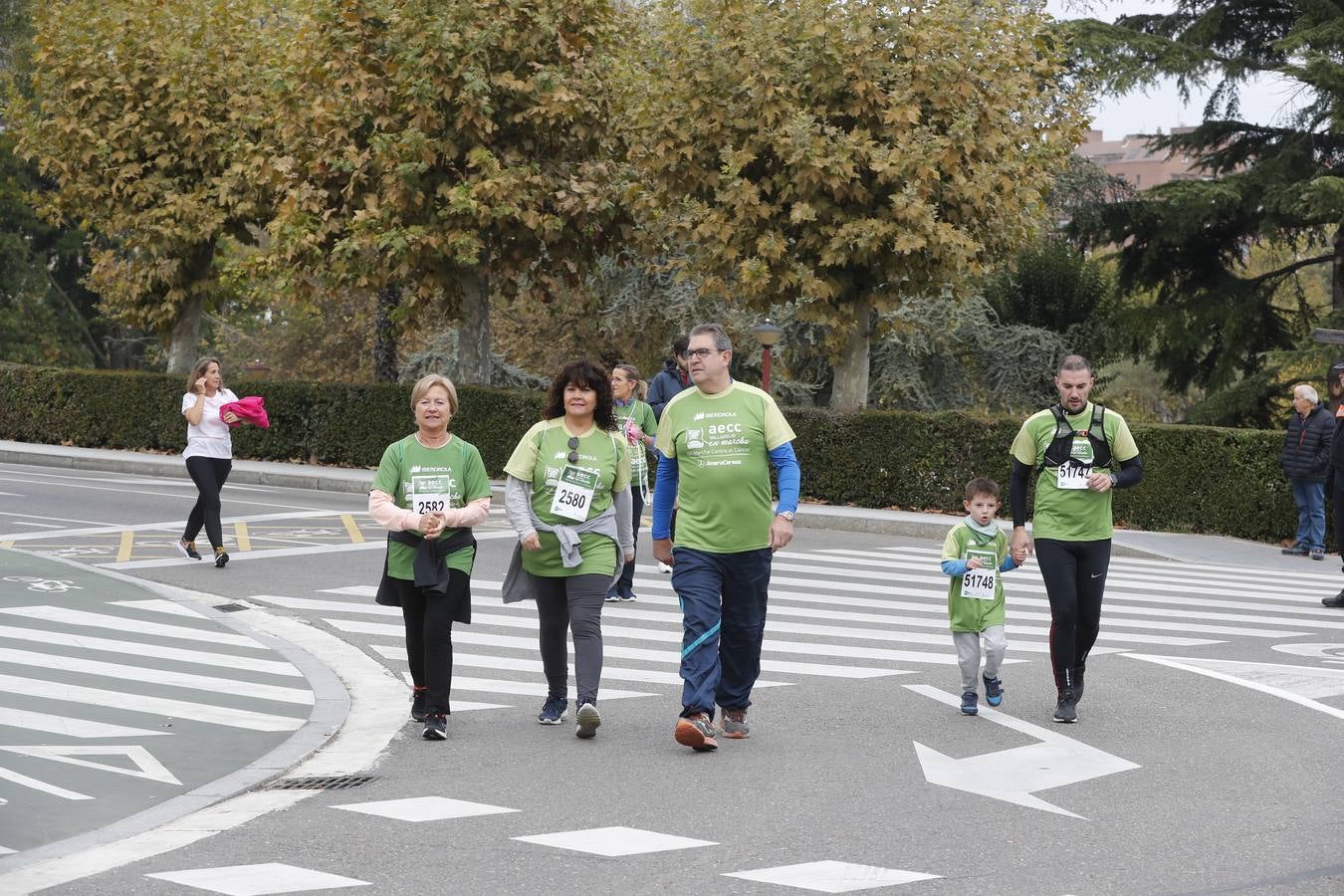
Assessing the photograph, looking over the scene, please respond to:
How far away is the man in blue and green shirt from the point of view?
8.00 meters

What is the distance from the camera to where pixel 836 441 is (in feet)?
76.9

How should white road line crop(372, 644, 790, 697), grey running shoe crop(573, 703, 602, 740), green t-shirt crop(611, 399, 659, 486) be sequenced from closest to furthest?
grey running shoe crop(573, 703, 602, 740)
white road line crop(372, 644, 790, 697)
green t-shirt crop(611, 399, 659, 486)

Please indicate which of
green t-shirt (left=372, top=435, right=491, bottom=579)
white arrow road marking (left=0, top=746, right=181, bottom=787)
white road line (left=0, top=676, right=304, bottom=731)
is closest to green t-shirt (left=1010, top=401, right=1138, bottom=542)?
green t-shirt (left=372, top=435, right=491, bottom=579)

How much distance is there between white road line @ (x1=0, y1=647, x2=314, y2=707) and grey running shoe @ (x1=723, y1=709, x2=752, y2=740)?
221 centimetres

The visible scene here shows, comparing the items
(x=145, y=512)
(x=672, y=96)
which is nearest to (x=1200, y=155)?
(x=672, y=96)

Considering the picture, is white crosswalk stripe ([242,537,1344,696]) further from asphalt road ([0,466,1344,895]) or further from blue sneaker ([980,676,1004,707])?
blue sneaker ([980,676,1004,707])

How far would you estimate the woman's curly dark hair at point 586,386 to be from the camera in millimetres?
8344

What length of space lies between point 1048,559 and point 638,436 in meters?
4.89

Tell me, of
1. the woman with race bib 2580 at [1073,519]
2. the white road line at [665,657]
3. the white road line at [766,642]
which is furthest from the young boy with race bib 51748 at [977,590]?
the white road line at [766,642]

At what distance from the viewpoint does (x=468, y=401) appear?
88.2 feet

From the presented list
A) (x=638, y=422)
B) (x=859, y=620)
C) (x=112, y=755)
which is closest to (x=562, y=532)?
(x=112, y=755)

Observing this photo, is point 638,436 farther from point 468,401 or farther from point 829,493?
point 468,401

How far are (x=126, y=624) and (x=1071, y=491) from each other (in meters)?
6.22

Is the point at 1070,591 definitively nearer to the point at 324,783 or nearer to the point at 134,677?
the point at 324,783
